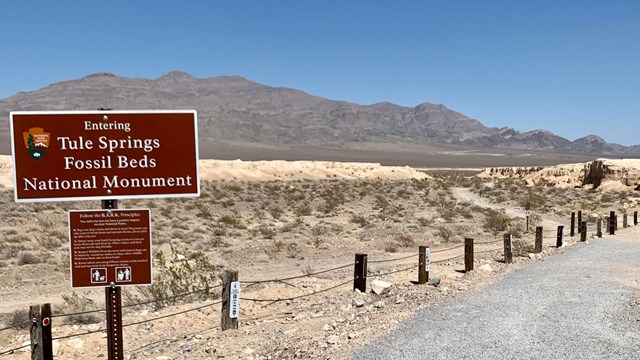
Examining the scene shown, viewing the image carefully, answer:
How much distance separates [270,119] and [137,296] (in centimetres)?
17287

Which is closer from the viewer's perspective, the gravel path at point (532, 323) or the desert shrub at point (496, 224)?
the gravel path at point (532, 323)

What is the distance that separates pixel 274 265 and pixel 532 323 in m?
9.25

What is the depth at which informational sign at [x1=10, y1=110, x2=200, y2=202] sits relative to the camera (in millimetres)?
5535

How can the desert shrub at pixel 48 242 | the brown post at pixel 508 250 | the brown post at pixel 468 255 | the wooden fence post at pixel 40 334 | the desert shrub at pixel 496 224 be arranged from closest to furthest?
the wooden fence post at pixel 40 334
the brown post at pixel 468 255
the brown post at pixel 508 250
the desert shrub at pixel 48 242
the desert shrub at pixel 496 224

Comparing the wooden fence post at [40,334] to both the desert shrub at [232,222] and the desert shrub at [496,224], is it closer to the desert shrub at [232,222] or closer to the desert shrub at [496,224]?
the desert shrub at [232,222]

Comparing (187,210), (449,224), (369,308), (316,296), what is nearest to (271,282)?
(316,296)

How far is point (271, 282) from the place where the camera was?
12562mm

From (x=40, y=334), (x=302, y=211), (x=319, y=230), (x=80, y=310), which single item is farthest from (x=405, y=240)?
(x=40, y=334)

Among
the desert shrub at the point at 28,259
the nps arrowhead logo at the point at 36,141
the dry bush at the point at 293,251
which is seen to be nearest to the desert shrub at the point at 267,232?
the dry bush at the point at 293,251

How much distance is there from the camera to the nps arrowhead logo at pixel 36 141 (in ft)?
18.2

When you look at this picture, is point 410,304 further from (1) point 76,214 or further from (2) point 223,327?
(1) point 76,214

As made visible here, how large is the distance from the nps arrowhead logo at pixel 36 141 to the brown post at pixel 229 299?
10.5 ft

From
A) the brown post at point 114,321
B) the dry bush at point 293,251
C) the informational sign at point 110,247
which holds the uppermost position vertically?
the informational sign at point 110,247

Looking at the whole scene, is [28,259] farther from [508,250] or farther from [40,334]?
[508,250]
